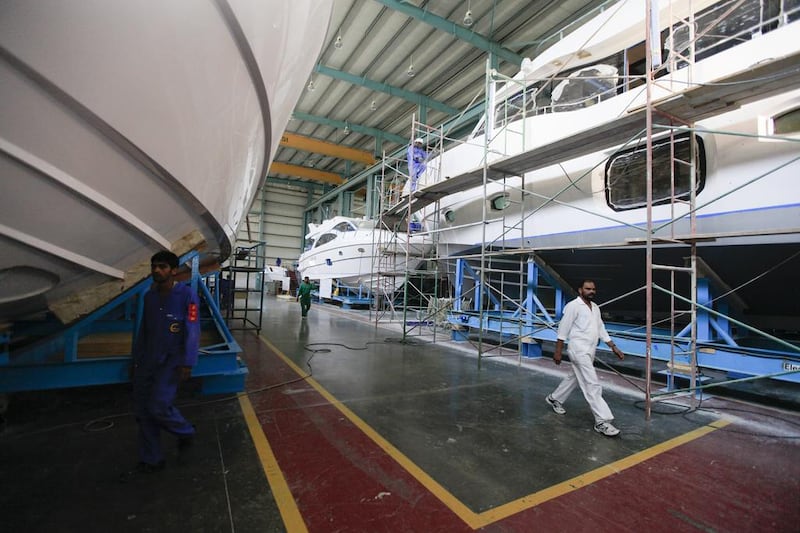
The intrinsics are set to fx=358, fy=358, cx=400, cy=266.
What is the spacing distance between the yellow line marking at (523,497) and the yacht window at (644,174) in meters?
2.95

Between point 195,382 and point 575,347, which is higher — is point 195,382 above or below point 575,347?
below

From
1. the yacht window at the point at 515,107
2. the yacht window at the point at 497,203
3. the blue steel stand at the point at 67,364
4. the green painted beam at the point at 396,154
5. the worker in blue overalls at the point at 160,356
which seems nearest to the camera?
the worker in blue overalls at the point at 160,356

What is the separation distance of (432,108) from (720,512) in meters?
15.2

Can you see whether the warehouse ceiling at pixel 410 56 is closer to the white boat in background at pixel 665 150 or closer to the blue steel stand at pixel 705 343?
the white boat in background at pixel 665 150

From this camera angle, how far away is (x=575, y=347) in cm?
332

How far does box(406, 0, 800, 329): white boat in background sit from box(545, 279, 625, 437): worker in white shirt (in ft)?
4.10

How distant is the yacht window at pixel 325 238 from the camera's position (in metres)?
14.7

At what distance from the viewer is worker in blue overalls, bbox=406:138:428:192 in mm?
8550

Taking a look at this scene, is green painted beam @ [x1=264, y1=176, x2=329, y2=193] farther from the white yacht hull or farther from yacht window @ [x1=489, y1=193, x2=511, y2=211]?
yacht window @ [x1=489, y1=193, x2=511, y2=211]

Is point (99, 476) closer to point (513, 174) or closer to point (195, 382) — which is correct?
point (195, 382)

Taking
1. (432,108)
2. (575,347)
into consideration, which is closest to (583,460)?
(575,347)

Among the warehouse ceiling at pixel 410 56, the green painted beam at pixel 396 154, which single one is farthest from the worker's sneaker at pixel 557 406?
the green painted beam at pixel 396 154

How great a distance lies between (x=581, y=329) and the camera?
3.37 metres

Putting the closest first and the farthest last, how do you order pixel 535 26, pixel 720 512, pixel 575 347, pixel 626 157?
pixel 720 512, pixel 575 347, pixel 626 157, pixel 535 26
